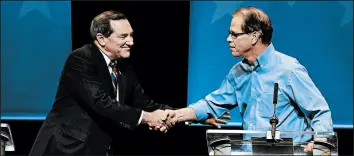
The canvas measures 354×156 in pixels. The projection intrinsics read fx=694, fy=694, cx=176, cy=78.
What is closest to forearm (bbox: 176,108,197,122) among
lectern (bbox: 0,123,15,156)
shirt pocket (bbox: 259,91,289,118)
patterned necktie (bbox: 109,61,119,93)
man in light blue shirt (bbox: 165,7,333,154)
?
man in light blue shirt (bbox: 165,7,333,154)

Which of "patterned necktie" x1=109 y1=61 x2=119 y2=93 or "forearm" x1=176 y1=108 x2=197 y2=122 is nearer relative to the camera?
"patterned necktie" x1=109 y1=61 x2=119 y2=93

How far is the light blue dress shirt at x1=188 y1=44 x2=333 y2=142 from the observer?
3.67 metres

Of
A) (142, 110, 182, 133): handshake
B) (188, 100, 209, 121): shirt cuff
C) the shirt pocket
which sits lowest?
(142, 110, 182, 133): handshake

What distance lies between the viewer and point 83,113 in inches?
156

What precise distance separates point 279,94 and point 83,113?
112 centimetres

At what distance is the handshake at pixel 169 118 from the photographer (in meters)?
4.32

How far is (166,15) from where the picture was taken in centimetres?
554

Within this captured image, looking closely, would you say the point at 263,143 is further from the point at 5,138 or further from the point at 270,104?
the point at 5,138

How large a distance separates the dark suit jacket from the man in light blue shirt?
69 cm

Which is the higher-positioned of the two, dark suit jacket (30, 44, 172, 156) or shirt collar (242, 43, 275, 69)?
shirt collar (242, 43, 275, 69)

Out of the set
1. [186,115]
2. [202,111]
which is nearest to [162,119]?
[186,115]

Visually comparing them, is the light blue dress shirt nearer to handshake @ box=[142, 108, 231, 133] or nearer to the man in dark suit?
handshake @ box=[142, 108, 231, 133]

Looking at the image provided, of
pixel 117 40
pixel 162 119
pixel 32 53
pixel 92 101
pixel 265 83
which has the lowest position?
pixel 162 119

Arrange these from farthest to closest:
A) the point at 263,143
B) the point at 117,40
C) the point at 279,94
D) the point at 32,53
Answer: the point at 32,53, the point at 117,40, the point at 279,94, the point at 263,143
